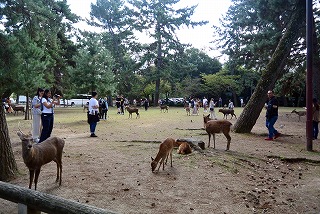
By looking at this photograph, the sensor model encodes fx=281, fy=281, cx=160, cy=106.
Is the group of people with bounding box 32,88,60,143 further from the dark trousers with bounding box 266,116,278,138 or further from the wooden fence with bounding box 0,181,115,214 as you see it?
the dark trousers with bounding box 266,116,278,138

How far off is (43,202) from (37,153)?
2.52m

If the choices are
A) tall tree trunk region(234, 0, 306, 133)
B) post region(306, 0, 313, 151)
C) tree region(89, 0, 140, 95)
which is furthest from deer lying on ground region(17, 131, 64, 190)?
tree region(89, 0, 140, 95)

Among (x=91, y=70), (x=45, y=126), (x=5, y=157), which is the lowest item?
(x=5, y=157)

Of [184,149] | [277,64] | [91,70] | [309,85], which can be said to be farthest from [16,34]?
[91,70]

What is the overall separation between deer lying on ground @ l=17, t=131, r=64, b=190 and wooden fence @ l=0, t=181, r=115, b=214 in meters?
1.73

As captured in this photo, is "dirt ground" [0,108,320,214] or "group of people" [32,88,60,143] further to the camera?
"group of people" [32,88,60,143]

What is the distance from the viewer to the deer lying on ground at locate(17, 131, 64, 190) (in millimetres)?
4914

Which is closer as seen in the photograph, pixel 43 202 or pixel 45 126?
pixel 43 202

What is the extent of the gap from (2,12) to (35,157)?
12.5 feet

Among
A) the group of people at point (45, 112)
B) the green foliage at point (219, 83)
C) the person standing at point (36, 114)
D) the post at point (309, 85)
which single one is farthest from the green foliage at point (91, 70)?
the green foliage at point (219, 83)

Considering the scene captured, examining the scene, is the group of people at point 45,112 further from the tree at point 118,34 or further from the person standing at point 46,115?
the tree at point 118,34

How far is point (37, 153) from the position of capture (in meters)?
5.16

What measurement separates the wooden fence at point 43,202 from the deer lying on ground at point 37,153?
1729 mm

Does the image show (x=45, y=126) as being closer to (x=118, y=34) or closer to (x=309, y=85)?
(x=309, y=85)
